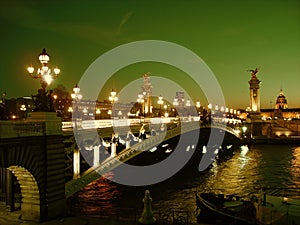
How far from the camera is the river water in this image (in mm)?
29578

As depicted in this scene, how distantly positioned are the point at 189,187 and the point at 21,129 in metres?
22.4

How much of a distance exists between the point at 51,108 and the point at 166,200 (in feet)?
48.6

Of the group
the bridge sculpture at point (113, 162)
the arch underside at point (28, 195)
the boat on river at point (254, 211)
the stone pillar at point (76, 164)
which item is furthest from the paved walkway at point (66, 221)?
the stone pillar at point (76, 164)

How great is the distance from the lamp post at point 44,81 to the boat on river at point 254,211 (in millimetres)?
11661

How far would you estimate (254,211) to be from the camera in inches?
807

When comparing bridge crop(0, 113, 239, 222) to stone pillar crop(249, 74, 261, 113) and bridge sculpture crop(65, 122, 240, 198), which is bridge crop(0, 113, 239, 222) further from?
stone pillar crop(249, 74, 261, 113)

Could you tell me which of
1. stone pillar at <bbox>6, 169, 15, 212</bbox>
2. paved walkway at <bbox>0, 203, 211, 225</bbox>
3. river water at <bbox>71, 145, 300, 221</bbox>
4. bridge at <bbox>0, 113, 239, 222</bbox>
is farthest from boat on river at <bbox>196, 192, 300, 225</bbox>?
stone pillar at <bbox>6, 169, 15, 212</bbox>

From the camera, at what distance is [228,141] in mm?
89188

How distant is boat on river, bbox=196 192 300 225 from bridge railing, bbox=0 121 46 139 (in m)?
11.4

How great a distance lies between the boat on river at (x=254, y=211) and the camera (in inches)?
757

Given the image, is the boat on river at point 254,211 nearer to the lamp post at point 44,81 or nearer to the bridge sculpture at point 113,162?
the bridge sculpture at point 113,162

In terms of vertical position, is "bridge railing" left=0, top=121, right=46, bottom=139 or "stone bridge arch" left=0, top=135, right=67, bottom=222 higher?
"bridge railing" left=0, top=121, right=46, bottom=139

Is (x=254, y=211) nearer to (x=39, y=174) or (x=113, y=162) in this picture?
(x=39, y=174)

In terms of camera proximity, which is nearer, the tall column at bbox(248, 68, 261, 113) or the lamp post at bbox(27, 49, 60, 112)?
the lamp post at bbox(27, 49, 60, 112)
